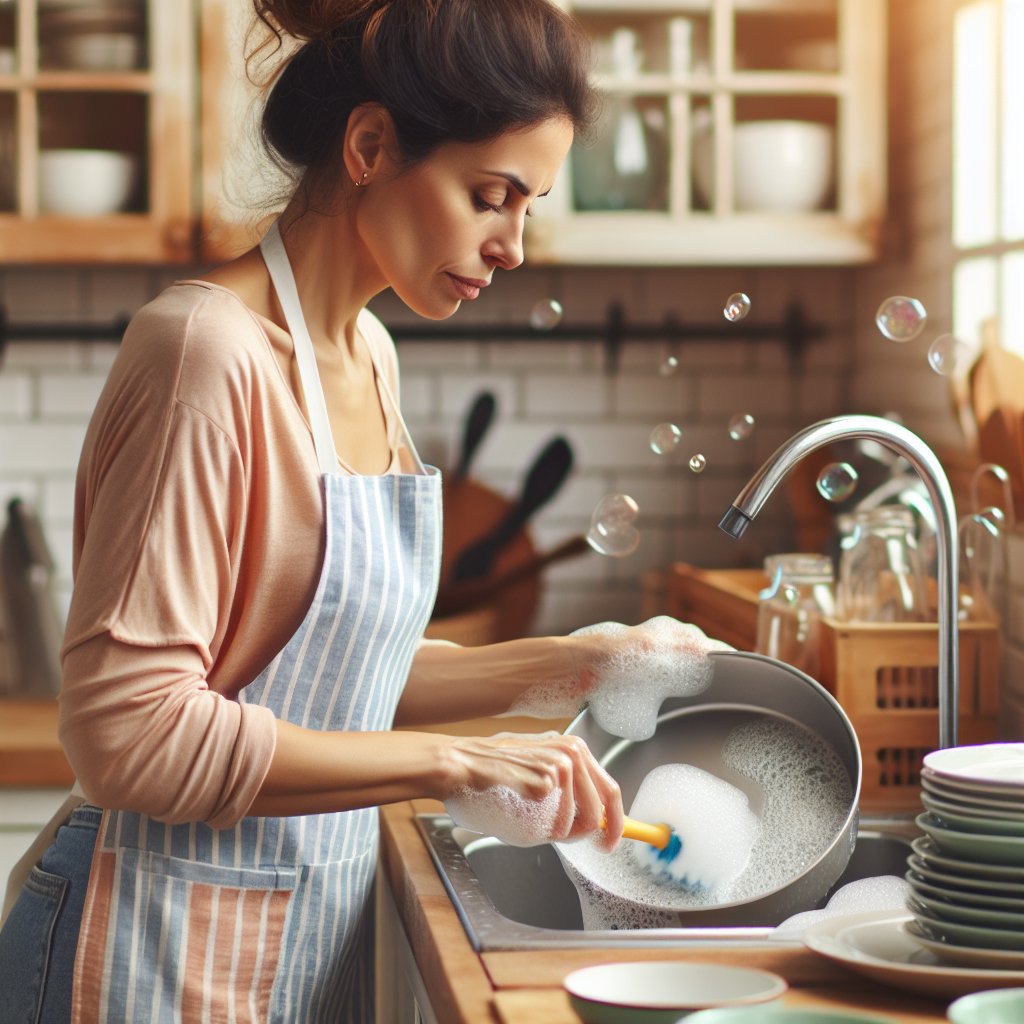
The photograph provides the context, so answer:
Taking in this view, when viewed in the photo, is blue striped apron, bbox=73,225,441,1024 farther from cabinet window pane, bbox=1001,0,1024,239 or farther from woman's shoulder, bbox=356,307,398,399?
cabinet window pane, bbox=1001,0,1024,239

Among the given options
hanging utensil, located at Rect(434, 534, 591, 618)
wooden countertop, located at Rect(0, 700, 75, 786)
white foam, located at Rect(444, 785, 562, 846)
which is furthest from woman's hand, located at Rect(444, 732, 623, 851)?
hanging utensil, located at Rect(434, 534, 591, 618)

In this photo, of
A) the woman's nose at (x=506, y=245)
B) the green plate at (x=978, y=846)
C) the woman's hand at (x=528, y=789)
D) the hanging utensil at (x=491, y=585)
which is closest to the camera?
the green plate at (x=978, y=846)

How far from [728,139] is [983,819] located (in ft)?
4.91

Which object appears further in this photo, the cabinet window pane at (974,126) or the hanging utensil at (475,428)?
the hanging utensil at (475,428)

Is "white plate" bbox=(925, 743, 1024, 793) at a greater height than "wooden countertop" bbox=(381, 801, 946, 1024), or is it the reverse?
"white plate" bbox=(925, 743, 1024, 793)

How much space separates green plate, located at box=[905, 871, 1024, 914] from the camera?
74 centimetres

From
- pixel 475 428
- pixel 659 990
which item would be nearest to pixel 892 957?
pixel 659 990

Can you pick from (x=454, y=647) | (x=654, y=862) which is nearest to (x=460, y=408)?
(x=454, y=647)

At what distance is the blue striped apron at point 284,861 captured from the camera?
3.00 ft

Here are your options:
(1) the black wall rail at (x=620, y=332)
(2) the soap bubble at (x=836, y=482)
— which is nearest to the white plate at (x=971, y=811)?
(2) the soap bubble at (x=836, y=482)

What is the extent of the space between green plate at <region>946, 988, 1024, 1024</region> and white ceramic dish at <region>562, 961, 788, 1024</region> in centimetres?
11

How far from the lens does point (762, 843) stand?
1143 millimetres

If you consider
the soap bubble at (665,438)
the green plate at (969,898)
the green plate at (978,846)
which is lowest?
the green plate at (969,898)

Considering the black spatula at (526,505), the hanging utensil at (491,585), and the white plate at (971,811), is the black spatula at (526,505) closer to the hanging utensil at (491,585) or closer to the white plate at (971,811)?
the hanging utensil at (491,585)
